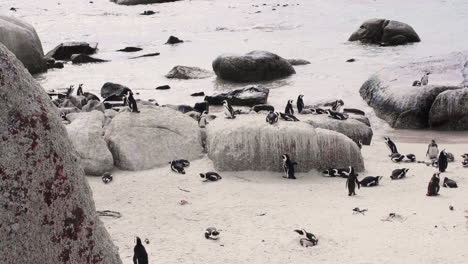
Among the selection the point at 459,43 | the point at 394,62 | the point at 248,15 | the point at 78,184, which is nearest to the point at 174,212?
the point at 78,184

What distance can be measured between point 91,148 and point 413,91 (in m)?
12.0

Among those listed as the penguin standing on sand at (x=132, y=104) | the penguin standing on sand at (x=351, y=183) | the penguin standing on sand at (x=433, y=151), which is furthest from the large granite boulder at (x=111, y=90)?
the penguin standing on sand at (x=351, y=183)

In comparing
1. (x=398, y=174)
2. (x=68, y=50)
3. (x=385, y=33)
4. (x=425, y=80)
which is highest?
(x=398, y=174)

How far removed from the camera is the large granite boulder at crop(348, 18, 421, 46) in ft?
118

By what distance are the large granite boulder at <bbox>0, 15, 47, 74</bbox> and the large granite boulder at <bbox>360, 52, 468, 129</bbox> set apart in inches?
572

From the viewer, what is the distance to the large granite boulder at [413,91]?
21.2 m

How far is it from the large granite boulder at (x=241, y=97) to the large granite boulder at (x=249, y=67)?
14.4 feet

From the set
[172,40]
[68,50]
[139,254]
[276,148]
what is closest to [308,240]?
[139,254]

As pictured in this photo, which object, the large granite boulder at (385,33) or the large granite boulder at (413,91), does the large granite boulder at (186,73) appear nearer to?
the large granite boulder at (413,91)

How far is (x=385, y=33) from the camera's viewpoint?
3641cm

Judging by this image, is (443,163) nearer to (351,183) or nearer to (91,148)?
(351,183)

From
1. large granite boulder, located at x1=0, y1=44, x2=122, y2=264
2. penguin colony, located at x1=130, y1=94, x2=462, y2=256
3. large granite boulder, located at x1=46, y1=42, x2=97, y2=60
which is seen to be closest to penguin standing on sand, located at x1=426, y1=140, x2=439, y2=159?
penguin colony, located at x1=130, y1=94, x2=462, y2=256

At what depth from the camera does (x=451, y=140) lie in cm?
1959

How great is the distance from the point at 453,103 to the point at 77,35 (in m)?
28.1
